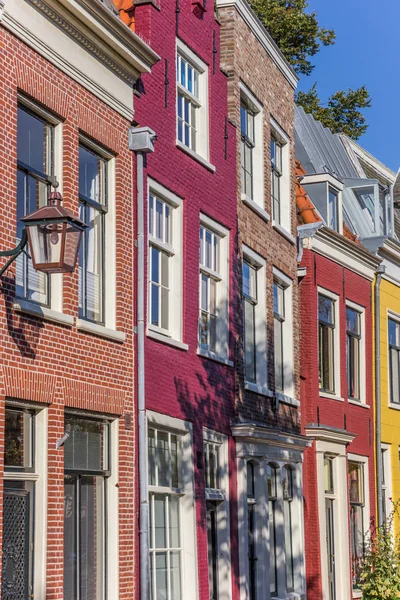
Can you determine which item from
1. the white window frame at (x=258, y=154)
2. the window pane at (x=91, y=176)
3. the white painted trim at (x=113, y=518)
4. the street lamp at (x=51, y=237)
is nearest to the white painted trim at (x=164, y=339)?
the white painted trim at (x=113, y=518)

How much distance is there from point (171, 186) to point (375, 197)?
12.2 meters

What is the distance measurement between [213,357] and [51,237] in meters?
7.59

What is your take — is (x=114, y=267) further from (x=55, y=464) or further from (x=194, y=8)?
(x=194, y=8)

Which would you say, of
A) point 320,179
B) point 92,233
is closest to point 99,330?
point 92,233

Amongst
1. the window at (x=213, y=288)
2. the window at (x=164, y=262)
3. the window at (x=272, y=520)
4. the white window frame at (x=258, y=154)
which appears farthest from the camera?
the white window frame at (x=258, y=154)

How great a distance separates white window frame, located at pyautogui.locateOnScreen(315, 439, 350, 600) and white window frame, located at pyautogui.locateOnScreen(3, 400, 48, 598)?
1069 centimetres

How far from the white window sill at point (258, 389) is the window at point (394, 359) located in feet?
25.6

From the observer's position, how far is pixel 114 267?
49.9 feet

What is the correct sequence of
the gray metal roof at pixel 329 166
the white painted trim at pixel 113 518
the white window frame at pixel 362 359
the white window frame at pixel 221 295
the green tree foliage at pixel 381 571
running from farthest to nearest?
the gray metal roof at pixel 329 166
the white window frame at pixel 362 359
the green tree foliage at pixel 381 571
the white window frame at pixel 221 295
the white painted trim at pixel 113 518

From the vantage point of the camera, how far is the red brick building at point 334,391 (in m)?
23.3

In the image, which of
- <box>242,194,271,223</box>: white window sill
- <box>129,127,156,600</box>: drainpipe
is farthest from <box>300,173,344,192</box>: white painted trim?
<box>129,127,156,600</box>: drainpipe

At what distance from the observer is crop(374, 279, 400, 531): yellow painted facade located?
27.5 m

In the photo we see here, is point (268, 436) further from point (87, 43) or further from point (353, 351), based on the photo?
point (87, 43)

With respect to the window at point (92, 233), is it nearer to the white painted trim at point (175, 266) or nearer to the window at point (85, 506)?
the window at point (85, 506)
